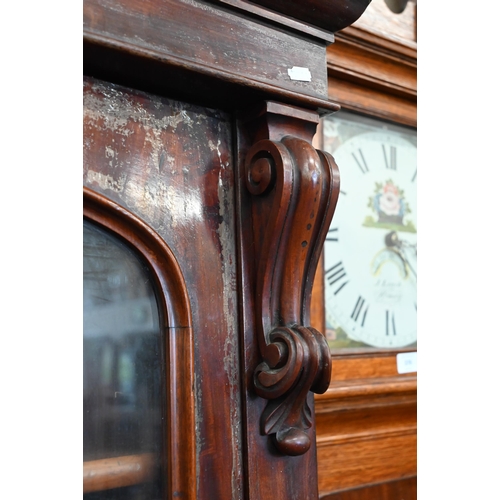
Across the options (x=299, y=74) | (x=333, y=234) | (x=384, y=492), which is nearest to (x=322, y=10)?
(x=299, y=74)

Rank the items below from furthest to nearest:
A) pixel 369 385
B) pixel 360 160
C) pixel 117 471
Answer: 1. pixel 360 160
2. pixel 369 385
3. pixel 117 471

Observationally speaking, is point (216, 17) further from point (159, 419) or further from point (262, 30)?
point (159, 419)

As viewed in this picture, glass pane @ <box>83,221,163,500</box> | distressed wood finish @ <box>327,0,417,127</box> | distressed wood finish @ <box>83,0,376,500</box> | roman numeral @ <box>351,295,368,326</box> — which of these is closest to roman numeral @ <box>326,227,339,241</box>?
roman numeral @ <box>351,295,368,326</box>

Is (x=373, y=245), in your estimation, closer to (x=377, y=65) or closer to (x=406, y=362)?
(x=406, y=362)

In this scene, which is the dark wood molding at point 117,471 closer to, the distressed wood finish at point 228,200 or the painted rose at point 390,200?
the distressed wood finish at point 228,200

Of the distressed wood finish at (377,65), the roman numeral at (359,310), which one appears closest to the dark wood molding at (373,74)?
the distressed wood finish at (377,65)

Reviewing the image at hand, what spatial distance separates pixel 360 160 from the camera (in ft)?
4.34

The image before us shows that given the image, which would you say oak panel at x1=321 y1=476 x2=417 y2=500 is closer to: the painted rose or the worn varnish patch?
the painted rose

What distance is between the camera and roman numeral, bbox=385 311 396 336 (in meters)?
1.33

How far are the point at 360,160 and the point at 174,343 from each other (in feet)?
3.03

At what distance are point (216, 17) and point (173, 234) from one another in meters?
0.18

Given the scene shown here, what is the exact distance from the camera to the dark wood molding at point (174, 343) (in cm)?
48

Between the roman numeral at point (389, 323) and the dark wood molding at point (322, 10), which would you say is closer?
the dark wood molding at point (322, 10)

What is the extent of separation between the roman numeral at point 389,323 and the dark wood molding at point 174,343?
2.97 feet
